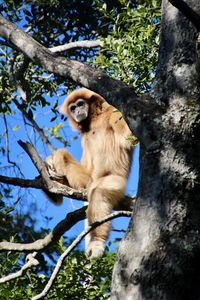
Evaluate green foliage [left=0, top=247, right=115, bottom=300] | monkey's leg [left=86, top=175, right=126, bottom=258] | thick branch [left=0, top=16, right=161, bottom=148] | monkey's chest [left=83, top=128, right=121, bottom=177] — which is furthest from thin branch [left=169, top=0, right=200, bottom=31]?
monkey's chest [left=83, top=128, right=121, bottom=177]

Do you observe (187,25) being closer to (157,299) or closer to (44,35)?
(157,299)

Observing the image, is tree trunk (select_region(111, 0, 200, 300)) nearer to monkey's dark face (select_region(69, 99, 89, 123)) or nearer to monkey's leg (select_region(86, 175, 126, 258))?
monkey's leg (select_region(86, 175, 126, 258))

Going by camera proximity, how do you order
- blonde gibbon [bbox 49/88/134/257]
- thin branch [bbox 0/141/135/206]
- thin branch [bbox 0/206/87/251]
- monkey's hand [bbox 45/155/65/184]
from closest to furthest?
thin branch [bbox 0/206/87/251] < thin branch [bbox 0/141/135/206] < monkey's hand [bbox 45/155/65/184] < blonde gibbon [bbox 49/88/134/257]

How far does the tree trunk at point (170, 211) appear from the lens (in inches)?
143

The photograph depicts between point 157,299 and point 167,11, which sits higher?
point 167,11

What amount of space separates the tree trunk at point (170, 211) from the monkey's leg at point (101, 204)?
337cm

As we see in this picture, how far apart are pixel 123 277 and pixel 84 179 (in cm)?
504

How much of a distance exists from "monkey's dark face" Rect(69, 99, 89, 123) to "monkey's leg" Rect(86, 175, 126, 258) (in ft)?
4.66

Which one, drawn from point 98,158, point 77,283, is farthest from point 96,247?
point 77,283

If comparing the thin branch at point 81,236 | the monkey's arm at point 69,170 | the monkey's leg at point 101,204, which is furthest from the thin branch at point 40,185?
the thin branch at point 81,236

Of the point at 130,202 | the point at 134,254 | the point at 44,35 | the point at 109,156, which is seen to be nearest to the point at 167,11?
the point at 134,254

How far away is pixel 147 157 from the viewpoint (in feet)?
13.1

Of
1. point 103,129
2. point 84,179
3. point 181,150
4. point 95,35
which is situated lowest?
point 181,150

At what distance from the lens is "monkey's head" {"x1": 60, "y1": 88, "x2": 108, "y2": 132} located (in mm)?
9375
